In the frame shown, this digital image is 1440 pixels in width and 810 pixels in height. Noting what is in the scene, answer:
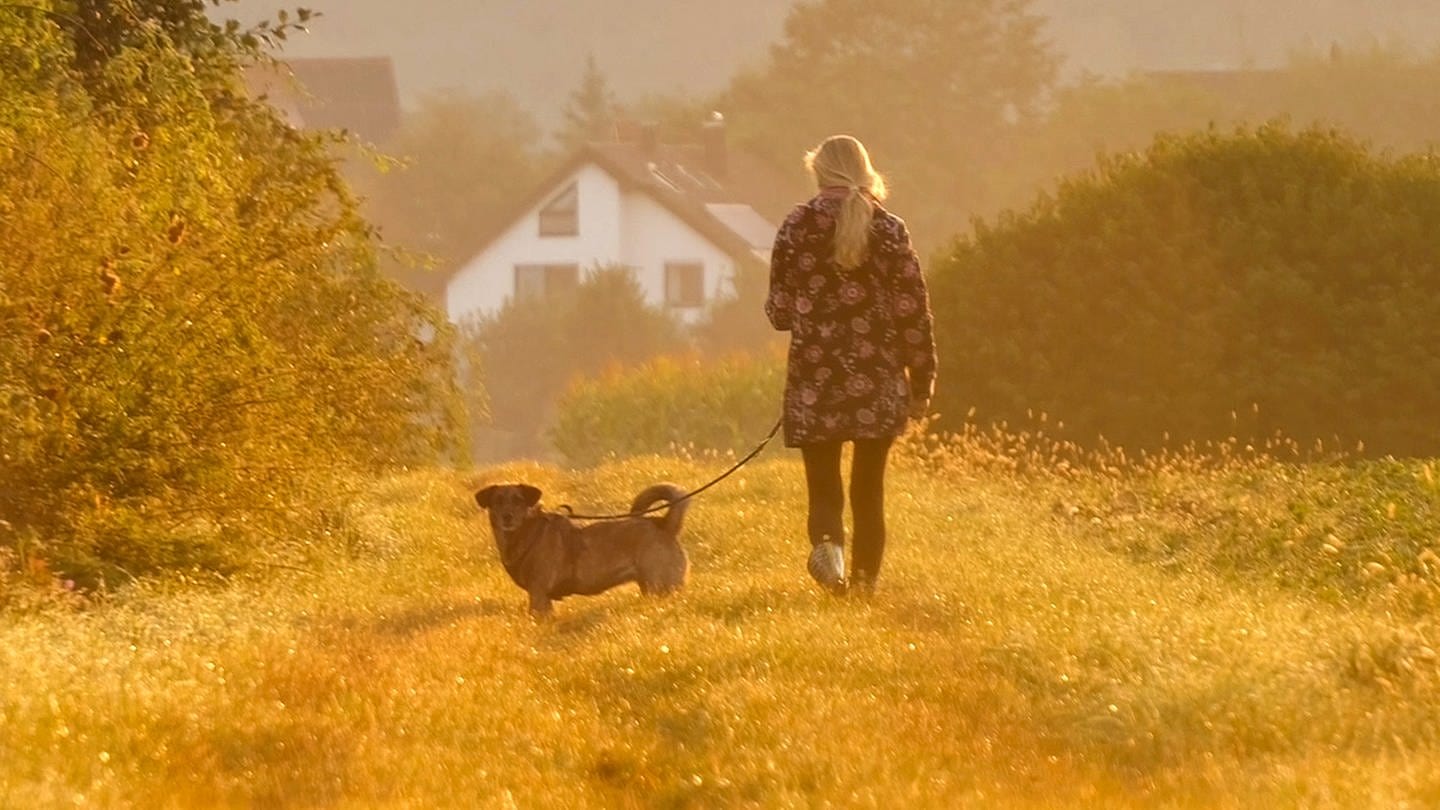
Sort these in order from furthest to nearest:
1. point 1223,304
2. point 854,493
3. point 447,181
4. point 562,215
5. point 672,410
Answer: point 447,181 < point 562,215 < point 672,410 < point 1223,304 < point 854,493

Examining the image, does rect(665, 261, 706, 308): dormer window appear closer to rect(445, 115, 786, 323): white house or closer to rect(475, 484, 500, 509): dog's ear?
rect(445, 115, 786, 323): white house

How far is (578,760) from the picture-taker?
827cm

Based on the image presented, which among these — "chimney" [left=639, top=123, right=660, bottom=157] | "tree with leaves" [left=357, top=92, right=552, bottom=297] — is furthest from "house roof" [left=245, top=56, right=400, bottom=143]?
"chimney" [left=639, top=123, right=660, bottom=157]

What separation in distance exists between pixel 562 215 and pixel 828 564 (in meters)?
60.8

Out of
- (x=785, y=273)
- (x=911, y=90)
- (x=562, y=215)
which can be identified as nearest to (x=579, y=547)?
(x=785, y=273)

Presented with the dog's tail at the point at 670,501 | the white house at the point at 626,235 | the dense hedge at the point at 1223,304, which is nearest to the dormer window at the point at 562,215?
the white house at the point at 626,235

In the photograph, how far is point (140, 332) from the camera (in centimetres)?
1263

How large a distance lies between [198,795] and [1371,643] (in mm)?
4730

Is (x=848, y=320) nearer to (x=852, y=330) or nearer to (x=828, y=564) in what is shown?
(x=852, y=330)

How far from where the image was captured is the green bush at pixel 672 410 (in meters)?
35.4

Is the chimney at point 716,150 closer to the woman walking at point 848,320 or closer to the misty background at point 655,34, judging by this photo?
the misty background at point 655,34

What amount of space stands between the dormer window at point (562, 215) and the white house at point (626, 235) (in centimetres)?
3

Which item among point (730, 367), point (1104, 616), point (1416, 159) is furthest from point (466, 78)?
point (1104, 616)

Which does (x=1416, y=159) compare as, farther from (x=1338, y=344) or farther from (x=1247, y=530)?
(x=1247, y=530)
